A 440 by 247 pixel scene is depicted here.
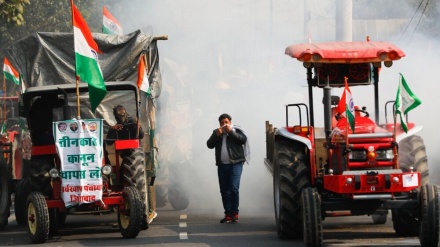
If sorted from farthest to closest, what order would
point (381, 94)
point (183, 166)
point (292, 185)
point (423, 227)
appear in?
point (381, 94) → point (183, 166) → point (292, 185) → point (423, 227)

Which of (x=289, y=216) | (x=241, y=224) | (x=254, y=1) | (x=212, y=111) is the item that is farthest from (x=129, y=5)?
(x=289, y=216)

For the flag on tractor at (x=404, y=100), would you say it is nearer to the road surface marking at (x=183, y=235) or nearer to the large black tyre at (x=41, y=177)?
the road surface marking at (x=183, y=235)

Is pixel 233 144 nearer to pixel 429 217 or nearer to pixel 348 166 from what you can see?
pixel 348 166

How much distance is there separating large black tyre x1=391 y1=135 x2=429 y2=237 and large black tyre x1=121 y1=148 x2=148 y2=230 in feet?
11.9

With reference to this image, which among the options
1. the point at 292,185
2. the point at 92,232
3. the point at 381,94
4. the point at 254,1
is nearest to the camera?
the point at 292,185

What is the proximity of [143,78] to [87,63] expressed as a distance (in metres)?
3.59

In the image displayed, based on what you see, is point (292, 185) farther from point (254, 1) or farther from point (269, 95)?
point (254, 1)

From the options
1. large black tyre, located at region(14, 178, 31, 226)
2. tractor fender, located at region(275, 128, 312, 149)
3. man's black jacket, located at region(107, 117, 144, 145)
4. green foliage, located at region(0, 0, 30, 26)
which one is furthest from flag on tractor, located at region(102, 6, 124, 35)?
tractor fender, located at region(275, 128, 312, 149)

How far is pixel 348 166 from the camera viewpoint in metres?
14.4

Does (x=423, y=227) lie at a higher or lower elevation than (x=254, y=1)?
lower

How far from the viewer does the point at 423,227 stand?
13586mm

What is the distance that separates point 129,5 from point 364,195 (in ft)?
95.2

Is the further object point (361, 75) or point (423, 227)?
point (361, 75)

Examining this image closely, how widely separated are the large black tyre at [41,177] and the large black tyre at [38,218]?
615 millimetres
